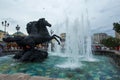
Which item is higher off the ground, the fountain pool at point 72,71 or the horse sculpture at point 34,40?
the horse sculpture at point 34,40

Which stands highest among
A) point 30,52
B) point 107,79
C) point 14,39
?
point 14,39

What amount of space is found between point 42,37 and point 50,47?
1538cm

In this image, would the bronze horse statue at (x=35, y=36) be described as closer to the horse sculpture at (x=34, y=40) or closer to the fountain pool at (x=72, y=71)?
the horse sculpture at (x=34, y=40)

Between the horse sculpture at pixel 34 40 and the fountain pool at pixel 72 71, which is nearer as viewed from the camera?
the fountain pool at pixel 72 71

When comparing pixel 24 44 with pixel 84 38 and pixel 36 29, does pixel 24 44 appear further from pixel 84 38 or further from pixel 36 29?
pixel 84 38

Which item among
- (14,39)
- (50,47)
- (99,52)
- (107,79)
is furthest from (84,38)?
(107,79)

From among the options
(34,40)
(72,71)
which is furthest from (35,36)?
(72,71)

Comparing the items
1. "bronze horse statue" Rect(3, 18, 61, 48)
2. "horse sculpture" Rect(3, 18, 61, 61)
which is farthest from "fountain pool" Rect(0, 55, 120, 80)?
"bronze horse statue" Rect(3, 18, 61, 48)

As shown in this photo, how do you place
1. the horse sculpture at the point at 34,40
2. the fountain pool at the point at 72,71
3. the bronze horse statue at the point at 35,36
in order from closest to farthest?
the fountain pool at the point at 72,71 < the horse sculpture at the point at 34,40 < the bronze horse statue at the point at 35,36

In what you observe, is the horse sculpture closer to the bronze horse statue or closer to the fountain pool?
the bronze horse statue

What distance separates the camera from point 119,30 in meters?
21.0

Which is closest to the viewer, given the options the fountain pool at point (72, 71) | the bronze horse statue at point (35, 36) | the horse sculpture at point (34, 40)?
the fountain pool at point (72, 71)

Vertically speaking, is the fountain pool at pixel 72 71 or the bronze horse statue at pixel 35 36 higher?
the bronze horse statue at pixel 35 36

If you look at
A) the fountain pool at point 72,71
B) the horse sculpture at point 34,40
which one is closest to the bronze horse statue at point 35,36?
the horse sculpture at point 34,40
